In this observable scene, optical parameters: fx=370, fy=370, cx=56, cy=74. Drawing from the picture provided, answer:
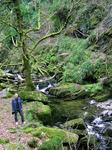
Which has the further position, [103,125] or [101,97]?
[101,97]

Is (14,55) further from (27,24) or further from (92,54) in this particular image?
(92,54)

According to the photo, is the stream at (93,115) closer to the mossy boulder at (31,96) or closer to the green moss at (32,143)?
the mossy boulder at (31,96)

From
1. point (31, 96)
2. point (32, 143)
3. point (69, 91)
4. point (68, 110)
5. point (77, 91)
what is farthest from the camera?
point (69, 91)

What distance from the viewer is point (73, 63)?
28.7m

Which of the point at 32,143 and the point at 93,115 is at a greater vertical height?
the point at 32,143

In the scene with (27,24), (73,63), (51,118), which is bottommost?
(51,118)

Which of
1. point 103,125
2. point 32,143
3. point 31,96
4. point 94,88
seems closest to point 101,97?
point 94,88

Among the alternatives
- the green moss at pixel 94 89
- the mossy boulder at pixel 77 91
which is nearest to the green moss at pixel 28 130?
the mossy boulder at pixel 77 91

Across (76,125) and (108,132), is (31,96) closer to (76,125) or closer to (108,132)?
(76,125)

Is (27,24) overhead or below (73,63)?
overhead

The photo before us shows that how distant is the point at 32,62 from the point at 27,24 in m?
3.57

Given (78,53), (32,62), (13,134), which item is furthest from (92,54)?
(13,134)

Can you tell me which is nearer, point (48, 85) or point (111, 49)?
point (111, 49)

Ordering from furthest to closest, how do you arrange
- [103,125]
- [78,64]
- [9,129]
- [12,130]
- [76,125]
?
1. [78,64]
2. [103,125]
3. [76,125]
4. [9,129]
5. [12,130]
